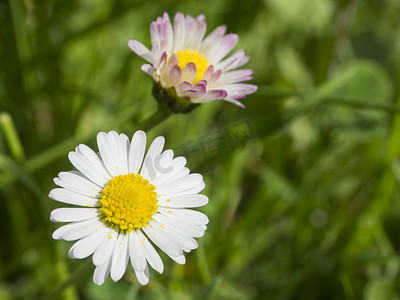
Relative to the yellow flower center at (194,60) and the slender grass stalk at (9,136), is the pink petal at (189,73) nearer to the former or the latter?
the yellow flower center at (194,60)

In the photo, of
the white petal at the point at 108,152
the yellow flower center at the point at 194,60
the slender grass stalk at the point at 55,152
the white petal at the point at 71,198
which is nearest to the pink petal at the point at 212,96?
the yellow flower center at the point at 194,60

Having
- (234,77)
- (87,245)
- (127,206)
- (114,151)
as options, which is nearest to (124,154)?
(114,151)

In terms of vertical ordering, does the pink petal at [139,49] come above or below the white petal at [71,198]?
above

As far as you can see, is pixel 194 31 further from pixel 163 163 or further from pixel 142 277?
pixel 142 277

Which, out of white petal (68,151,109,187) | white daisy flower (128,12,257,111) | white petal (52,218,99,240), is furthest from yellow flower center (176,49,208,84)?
white petal (52,218,99,240)

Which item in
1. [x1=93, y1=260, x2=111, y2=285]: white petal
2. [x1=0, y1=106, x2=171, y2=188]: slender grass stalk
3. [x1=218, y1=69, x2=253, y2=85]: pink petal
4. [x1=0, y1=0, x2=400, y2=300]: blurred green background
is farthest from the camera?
[x1=0, y1=0, x2=400, y2=300]: blurred green background

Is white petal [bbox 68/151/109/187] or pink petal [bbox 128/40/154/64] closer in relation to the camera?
white petal [bbox 68/151/109/187]

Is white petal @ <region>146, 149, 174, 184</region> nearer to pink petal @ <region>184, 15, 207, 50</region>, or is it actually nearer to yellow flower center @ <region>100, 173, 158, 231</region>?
yellow flower center @ <region>100, 173, 158, 231</region>

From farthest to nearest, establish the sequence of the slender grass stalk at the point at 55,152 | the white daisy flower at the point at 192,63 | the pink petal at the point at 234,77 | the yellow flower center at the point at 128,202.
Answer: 1. the slender grass stalk at the point at 55,152
2. the pink petal at the point at 234,77
3. the white daisy flower at the point at 192,63
4. the yellow flower center at the point at 128,202
